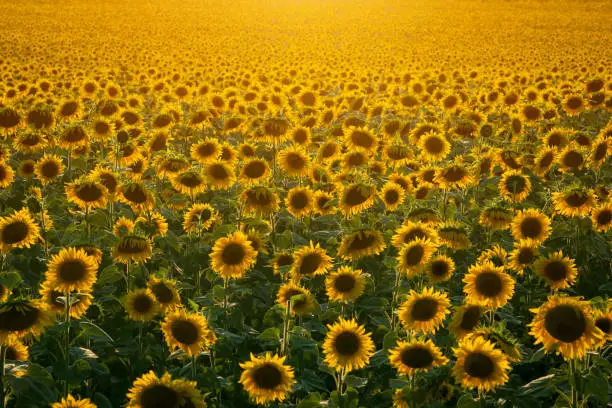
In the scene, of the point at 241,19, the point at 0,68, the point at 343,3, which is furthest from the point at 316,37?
the point at 343,3


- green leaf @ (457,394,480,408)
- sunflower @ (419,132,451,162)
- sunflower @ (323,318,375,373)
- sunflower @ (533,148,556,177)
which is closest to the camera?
green leaf @ (457,394,480,408)

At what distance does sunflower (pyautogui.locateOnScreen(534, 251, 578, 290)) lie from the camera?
4.72m

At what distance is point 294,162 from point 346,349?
3570 mm

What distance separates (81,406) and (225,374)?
2031 millimetres

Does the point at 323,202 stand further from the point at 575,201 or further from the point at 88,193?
the point at 575,201

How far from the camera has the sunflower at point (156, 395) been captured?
298 cm

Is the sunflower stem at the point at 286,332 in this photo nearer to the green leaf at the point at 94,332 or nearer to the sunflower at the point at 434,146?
the green leaf at the point at 94,332

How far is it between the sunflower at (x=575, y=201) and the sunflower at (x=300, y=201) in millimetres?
2480

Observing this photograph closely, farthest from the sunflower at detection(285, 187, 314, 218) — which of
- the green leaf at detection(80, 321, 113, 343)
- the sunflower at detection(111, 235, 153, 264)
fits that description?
the green leaf at detection(80, 321, 113, 343)

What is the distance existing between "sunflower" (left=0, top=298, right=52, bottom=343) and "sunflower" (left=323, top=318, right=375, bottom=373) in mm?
1767

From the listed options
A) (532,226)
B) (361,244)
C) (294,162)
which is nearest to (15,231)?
(361,244)

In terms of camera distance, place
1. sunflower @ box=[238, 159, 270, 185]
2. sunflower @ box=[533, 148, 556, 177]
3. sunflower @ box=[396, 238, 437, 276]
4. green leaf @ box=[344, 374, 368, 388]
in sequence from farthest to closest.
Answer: sunflower @ box=[533, 148, 556, 177], sunflower @ box=[238, 159, 270, 185], sunflower @ box=[396, 238, 437, 276], green leaf @ box=[344, 374, 368, 388]

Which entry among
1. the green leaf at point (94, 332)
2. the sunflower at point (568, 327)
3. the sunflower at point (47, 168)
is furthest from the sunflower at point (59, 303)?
the sunflower at point (47, 168)

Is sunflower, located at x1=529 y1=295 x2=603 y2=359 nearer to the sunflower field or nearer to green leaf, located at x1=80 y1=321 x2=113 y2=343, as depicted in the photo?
the sunflower field
